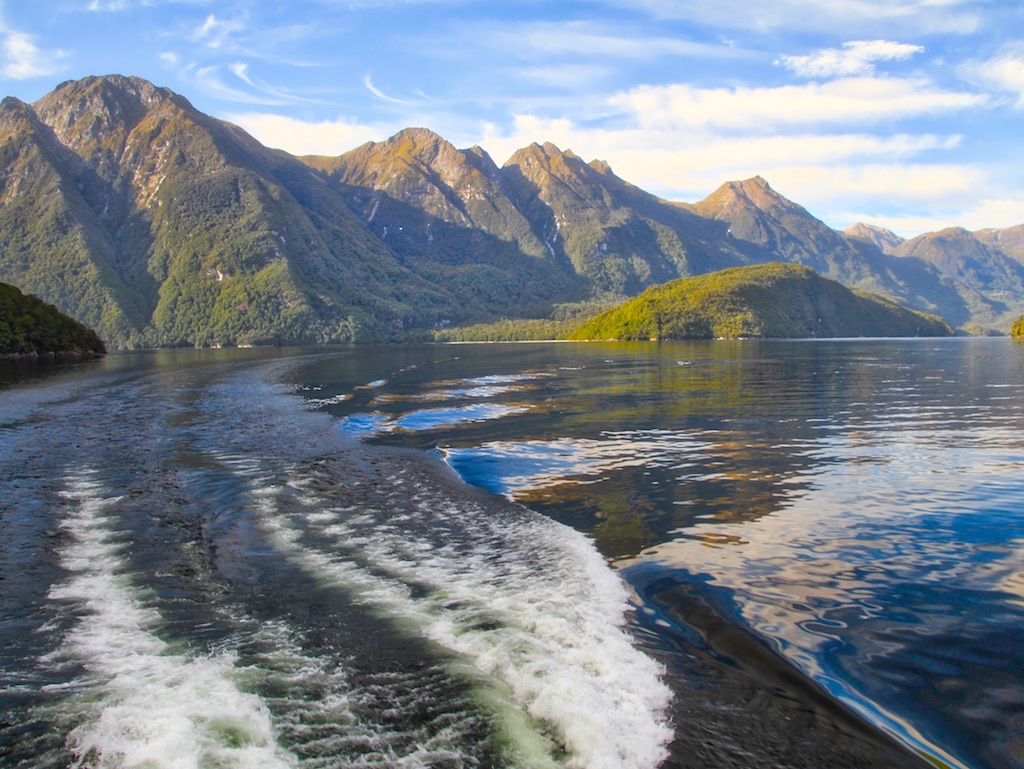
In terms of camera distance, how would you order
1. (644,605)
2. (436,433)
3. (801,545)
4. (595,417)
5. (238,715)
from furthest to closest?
A: (595,417), (436,433), (801,545), (644,605), (238,715)

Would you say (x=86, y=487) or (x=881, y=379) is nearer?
(x=86, y=487)

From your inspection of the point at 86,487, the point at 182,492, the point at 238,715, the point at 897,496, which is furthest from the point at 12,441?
the point at 897,496

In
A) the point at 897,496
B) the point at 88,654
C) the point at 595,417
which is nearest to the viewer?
the point at 88,654

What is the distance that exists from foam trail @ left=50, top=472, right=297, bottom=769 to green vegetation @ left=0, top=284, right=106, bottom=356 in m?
129

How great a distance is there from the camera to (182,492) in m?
23.5

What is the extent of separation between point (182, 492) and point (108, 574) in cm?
878

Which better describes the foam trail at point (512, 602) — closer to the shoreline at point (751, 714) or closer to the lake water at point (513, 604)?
the lake water at point (513, 604)

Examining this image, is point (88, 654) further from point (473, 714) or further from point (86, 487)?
point (86, 487)

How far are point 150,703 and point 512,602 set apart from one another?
651 cm

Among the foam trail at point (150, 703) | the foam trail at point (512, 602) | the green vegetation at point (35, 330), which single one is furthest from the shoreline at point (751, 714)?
the green vegetation at point (35, 330)

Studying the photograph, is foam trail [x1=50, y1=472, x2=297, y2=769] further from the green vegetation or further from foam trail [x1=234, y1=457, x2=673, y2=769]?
the green vegetation

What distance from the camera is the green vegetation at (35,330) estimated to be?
4645 inches

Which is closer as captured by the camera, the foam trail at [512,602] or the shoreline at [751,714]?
the shoreline at [751,714]

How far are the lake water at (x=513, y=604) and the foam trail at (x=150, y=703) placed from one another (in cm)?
5
